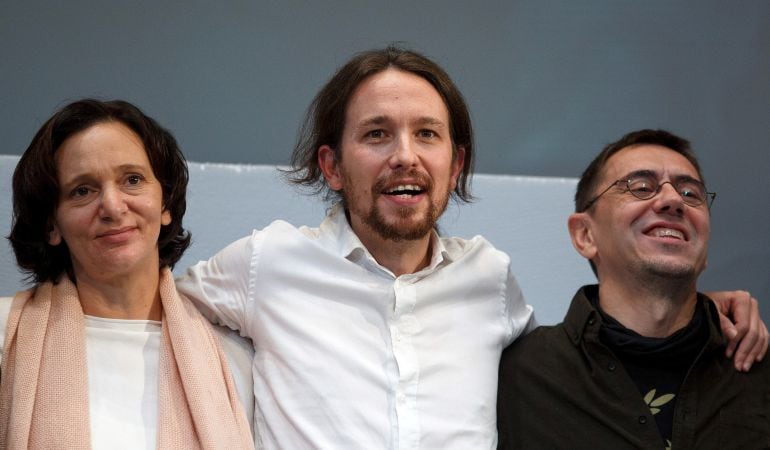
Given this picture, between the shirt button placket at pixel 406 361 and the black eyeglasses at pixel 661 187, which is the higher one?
the black eyeglasses at pixel 661 187

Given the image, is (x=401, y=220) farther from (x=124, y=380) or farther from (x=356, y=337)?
(x=124, y=380)

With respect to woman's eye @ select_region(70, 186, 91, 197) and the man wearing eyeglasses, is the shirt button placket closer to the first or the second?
the man wearing eyeglasses

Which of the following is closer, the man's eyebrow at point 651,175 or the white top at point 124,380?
the white top at point 124,380

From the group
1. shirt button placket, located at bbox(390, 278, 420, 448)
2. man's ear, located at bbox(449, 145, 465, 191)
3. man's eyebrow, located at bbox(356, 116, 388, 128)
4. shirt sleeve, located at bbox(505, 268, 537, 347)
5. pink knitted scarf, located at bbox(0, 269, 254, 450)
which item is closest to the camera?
pink knitted scarf, located at bbox(0, 269, 254, 450)

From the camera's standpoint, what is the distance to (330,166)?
8.25 feet

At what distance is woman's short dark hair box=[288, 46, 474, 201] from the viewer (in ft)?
8.02

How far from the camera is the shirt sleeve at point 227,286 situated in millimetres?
2250

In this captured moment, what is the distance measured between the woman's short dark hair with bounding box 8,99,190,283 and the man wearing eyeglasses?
88 centimetres

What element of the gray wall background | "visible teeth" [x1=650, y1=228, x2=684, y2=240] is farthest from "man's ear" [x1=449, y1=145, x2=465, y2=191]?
the gray wall background

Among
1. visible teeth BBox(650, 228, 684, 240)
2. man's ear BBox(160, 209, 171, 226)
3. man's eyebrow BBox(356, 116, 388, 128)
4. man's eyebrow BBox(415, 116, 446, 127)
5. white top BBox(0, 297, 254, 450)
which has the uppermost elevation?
man's eyebrow BBox(415, 116, 446, 127)

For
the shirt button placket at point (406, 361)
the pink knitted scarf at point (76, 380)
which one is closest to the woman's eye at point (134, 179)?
the pink knitted scarf at point (76, 380)

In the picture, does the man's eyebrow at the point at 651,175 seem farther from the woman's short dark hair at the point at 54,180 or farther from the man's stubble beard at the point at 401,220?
the woman's short dark hair at the point at 54,180

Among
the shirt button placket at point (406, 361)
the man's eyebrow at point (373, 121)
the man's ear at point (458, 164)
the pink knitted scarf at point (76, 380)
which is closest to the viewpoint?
the pink knitted scarf at point (76, 380)

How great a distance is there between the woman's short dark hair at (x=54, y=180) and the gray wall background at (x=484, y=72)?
0.73 meters
